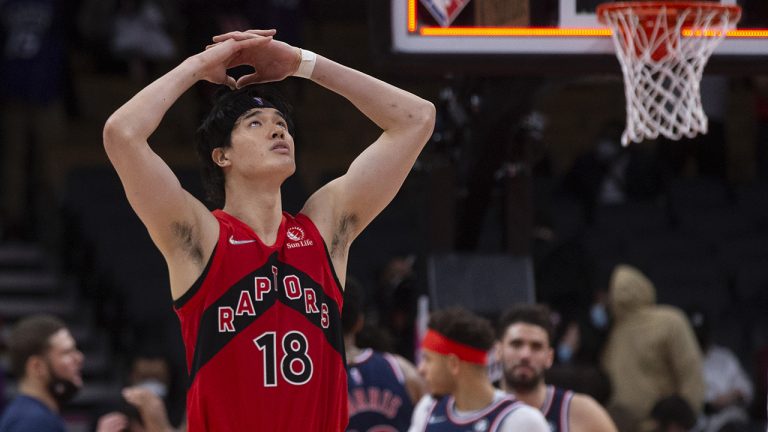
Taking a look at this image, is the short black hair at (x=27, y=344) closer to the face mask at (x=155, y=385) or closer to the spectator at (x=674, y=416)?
the spectator at (x=674, y=416)

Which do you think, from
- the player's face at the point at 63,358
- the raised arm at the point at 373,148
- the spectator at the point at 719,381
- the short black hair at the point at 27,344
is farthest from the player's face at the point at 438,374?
the spectator at the point at 719,381

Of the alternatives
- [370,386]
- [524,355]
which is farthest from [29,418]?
[524,355]

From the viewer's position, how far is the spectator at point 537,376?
253 inches

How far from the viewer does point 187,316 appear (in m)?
3.97

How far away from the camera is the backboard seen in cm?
634

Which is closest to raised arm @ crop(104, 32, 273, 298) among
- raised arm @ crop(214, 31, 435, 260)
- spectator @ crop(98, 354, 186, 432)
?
raised arm @ crop(214, 31, 435, 260)

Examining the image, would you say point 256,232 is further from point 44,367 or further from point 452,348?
point 44,367

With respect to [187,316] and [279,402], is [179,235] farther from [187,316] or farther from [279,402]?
[279,402]

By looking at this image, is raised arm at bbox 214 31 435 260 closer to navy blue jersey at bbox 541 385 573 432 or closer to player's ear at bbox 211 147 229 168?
player's ear at bbox 211 147 229 168

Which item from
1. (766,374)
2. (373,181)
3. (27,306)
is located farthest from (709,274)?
(373,181)

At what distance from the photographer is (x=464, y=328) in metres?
6.26

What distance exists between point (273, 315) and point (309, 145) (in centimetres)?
1060

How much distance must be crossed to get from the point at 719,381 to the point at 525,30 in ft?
15.3

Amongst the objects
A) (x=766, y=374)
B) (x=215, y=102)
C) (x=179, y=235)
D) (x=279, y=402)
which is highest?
(x=215, y=102)
